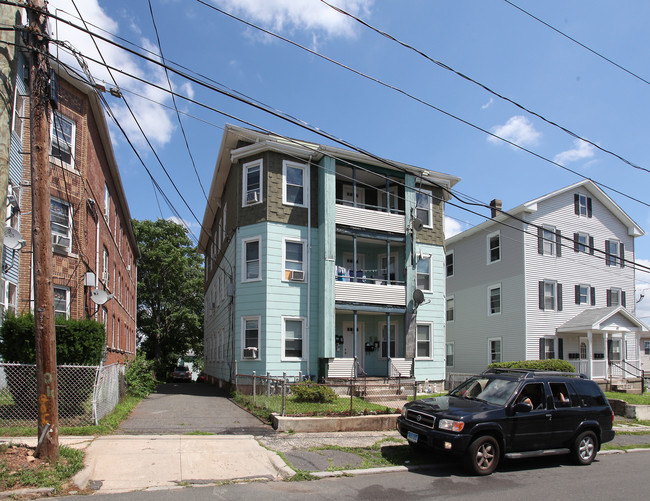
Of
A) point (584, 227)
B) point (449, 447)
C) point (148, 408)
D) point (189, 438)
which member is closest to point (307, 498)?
point (449, 447)

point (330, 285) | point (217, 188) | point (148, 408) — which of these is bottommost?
point (148, 408)

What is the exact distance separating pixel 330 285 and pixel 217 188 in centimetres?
970

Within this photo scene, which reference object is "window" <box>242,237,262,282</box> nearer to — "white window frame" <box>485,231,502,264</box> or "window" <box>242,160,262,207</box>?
"window" <box>242,160,262,207</box>

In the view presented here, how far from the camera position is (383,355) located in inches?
835

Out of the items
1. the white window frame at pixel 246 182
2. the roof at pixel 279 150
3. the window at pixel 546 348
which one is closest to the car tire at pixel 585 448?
the roof at pixel 279 150

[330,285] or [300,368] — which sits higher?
[330,285]

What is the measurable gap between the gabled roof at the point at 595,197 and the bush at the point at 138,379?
19.0 metres

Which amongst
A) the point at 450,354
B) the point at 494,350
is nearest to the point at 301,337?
the point at 494,350

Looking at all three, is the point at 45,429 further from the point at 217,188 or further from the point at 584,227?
the point at 584,227

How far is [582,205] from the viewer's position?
28578 mm

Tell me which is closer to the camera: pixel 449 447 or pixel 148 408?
pixel 449 447

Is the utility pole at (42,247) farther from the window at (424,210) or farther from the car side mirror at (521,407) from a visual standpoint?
the window at (424,210)

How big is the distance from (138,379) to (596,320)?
21.7 meters

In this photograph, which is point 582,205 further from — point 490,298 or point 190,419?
point 190,419
